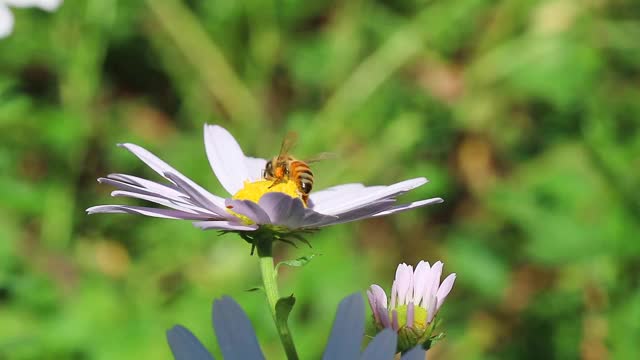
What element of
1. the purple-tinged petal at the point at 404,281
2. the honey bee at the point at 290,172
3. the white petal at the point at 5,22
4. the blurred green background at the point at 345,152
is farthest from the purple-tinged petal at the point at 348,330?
the blurred green background at the point at 345,152

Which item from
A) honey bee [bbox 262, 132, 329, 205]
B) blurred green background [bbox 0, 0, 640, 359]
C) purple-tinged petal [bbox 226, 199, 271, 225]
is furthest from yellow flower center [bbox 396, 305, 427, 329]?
blurred green background [bbox 0, 0, 640, 359]

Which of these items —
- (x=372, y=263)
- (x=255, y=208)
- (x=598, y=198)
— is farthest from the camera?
(x=372, y=263)

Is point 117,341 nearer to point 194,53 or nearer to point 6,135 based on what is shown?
point 6,135

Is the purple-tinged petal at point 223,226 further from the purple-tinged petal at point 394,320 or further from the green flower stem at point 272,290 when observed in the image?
the purple-tinged petal at point 394,320

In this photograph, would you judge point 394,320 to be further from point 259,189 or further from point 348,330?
point 259,189

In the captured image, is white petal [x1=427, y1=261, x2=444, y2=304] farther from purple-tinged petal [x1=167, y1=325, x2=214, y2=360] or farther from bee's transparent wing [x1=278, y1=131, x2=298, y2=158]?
bee's transparent wing [x1=278, y1=131, x2=298, y2=158]

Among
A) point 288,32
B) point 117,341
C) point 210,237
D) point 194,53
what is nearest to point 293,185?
point 117,341
